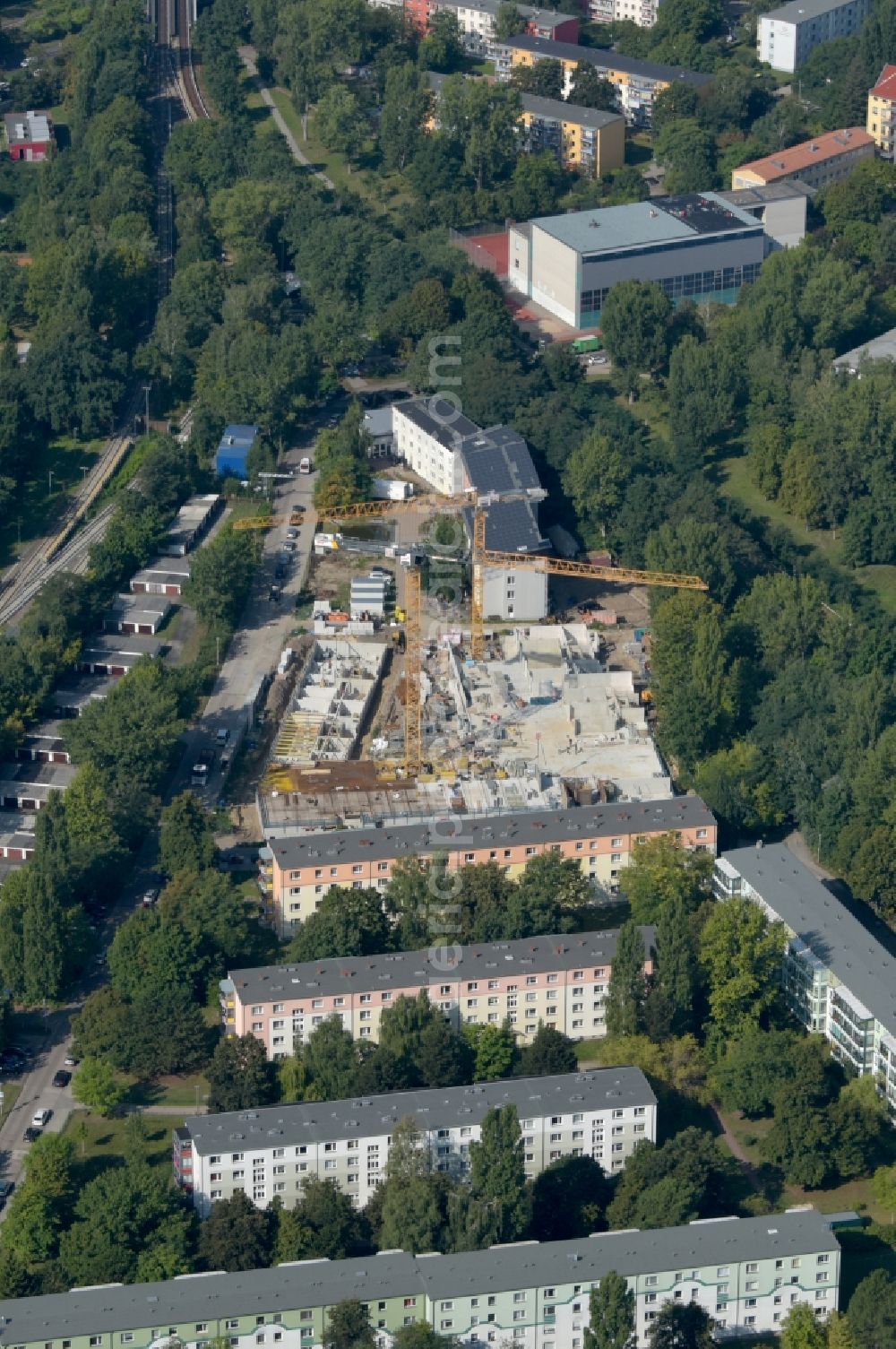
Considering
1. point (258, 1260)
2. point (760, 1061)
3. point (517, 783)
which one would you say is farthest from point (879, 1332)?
point (517, 783)

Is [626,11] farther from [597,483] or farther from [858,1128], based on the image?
[858,1128]

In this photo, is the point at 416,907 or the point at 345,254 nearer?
the point at 416,907

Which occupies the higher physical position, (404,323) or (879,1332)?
(404,323)

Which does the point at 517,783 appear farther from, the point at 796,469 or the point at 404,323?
the point at 404,323

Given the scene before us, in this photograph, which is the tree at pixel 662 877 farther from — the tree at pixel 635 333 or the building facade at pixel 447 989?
the tree at pixel 635 333

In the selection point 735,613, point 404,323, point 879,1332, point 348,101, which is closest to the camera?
point 879,1332

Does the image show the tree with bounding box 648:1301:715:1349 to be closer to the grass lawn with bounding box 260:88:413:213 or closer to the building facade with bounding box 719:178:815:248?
the building facade with bounding box 719:178:815:248

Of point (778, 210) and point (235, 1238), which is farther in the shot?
point (778, 210)

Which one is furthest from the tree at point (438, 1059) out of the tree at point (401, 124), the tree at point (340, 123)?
the tree at point (340, 123)

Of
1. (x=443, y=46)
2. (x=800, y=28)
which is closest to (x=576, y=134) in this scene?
(x=443, y=46)
